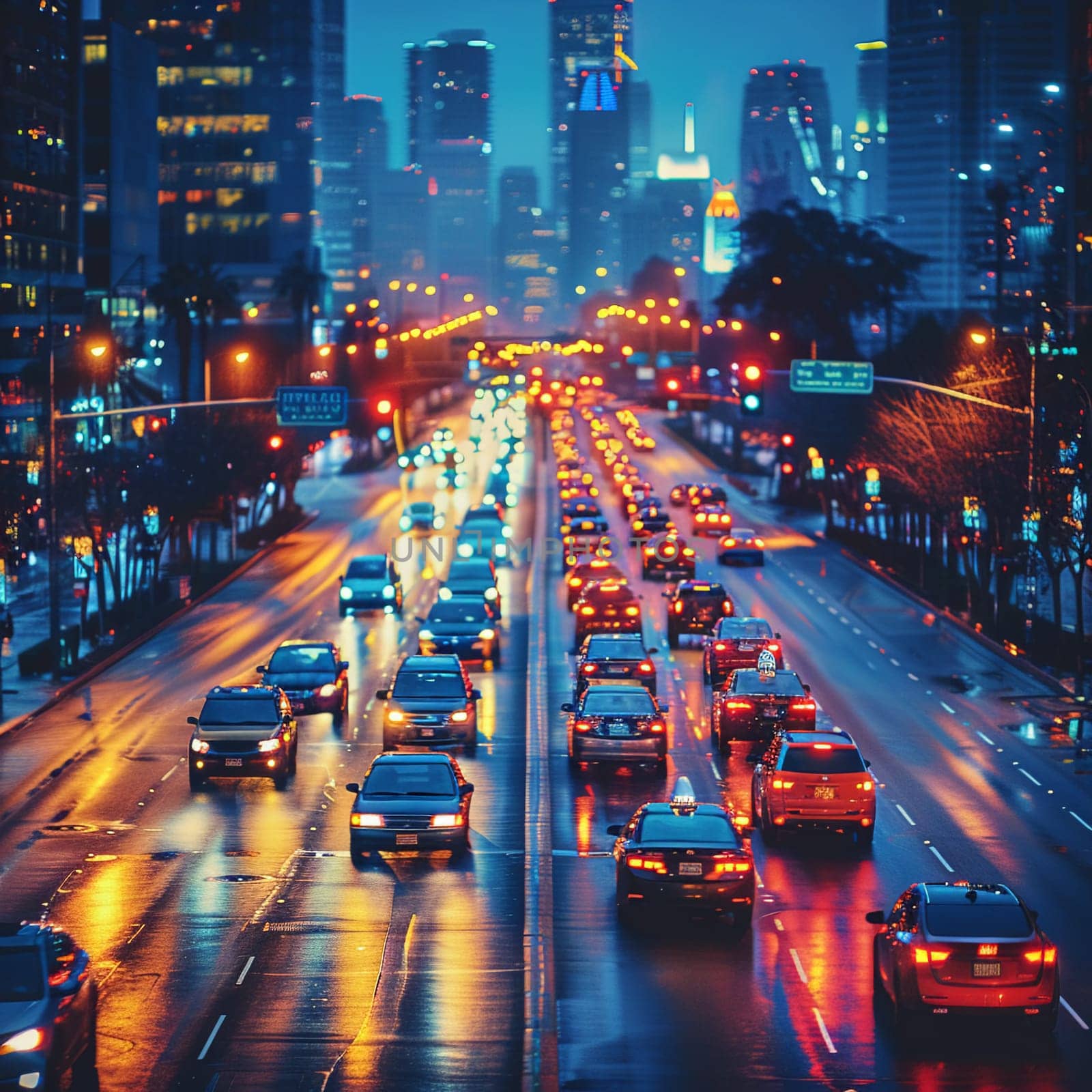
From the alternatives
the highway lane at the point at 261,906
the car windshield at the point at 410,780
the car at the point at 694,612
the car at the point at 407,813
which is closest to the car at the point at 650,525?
the car at the point at 694,612

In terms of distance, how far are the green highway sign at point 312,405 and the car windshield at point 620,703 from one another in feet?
115

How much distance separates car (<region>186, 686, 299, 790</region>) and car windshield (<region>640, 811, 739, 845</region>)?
11.5m

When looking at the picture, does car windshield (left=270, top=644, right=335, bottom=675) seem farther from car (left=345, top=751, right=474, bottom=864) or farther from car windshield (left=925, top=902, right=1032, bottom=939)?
car windshield (left=925, top=902, right=1032, bottom=939)

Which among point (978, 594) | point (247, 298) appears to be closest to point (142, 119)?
point (247, 298)

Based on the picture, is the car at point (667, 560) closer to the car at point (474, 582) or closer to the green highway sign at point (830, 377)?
the green highway sign at point (830, 377)

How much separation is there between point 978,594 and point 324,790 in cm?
3603

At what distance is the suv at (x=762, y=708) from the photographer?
3603 centimetres

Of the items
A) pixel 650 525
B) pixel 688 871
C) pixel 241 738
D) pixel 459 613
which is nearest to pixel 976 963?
pixel 688 871

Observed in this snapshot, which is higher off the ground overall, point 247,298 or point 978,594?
point 247,298

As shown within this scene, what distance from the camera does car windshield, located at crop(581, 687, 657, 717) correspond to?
3381 centimetres

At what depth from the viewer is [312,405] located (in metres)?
69.1

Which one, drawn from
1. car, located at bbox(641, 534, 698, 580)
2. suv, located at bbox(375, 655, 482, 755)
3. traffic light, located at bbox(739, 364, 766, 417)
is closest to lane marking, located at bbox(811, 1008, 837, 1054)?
suv, located at bbox(375, 655, 482, 755)

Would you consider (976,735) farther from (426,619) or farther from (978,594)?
(978,594)

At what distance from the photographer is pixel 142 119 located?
492ft
